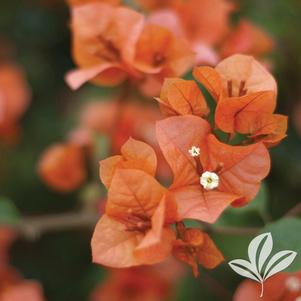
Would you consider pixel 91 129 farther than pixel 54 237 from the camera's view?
No

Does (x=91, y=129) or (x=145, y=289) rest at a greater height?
(x=91, y=129)

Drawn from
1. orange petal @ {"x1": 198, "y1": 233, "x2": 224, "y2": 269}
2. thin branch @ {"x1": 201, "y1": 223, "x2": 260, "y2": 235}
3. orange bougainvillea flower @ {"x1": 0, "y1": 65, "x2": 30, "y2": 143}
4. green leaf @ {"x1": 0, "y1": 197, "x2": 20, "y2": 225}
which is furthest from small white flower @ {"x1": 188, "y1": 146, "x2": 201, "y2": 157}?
orange bougainvillea flower @ {"x1": 0, "y1": 65, "x2": 30, "y2": 143}

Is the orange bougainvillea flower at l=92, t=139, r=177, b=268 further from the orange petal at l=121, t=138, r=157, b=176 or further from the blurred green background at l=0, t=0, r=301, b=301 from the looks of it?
the blurred green background at l=0, t=0, r=301, b=301

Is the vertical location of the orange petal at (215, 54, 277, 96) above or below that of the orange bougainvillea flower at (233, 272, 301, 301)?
above

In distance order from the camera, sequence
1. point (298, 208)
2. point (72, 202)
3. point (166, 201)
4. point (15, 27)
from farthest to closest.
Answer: point (15, 27), point (72, 202), point (298, 208), point (166, 201)

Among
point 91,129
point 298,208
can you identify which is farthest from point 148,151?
point 91,129

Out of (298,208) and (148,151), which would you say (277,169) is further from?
(148,151)

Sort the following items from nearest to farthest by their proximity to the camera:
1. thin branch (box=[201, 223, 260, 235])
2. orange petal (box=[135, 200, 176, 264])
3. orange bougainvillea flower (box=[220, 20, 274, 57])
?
orange petal (box=[135, 200, 176, 264])
thin branch (box=[201, 223, 260, 235])
orange bougainvillea flower (box=[220, 20, 274, 57])
